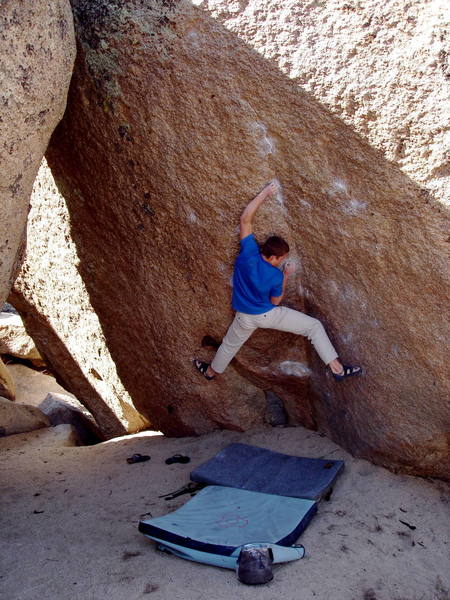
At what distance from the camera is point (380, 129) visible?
3705 mm

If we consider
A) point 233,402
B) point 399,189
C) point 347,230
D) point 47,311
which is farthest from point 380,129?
point 47,311

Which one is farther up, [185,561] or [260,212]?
[260,212]

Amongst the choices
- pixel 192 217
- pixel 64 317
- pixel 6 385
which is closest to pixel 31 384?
pixel 6 385

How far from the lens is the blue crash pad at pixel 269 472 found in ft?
13.5

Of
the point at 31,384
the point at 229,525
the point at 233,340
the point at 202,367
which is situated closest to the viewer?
the point at 229,525

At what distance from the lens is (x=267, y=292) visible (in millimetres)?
4363

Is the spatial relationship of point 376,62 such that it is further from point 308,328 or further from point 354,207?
point 308,328

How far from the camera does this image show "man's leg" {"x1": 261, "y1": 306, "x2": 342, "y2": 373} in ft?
14.3

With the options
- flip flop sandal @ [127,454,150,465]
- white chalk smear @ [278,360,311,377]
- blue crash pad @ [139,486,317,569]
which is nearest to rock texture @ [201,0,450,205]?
white chalk smear @ [278,360,311,377]

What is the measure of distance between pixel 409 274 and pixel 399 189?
0.48m

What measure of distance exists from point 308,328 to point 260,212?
0.81 metres

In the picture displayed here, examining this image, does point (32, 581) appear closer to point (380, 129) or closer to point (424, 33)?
point (380, 129)

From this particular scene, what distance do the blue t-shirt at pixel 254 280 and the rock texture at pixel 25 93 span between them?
1.37 metres

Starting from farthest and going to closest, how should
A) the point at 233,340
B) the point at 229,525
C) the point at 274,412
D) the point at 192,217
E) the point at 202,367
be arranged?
the point at 274,412
the point at 202,367
the point at 233,340
the point at 192,217
the point at 229,525
